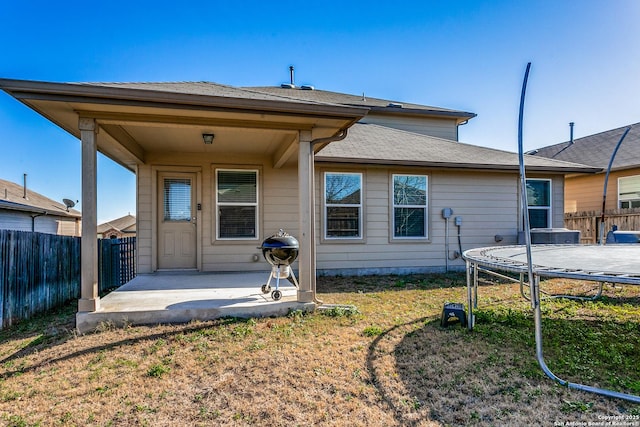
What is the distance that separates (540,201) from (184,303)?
27.1ft

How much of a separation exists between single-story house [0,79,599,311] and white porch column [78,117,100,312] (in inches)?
0.6

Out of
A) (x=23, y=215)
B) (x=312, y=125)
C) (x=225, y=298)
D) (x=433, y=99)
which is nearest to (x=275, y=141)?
(x=312, y=125)

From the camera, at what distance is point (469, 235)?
8086 millimetres

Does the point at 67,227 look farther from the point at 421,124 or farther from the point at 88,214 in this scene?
the point at 421,124

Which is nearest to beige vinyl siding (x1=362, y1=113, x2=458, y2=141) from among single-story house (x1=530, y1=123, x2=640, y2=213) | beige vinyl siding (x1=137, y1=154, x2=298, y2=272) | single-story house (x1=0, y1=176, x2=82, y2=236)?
single-story house (x1=530, y1=123, x2=640, y2=213)

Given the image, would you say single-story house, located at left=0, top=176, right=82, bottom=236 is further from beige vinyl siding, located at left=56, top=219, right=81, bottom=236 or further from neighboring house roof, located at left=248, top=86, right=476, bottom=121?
neighboring house roof, located at left=248, top=86, right=476, bottom=121

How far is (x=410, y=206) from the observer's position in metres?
7.83

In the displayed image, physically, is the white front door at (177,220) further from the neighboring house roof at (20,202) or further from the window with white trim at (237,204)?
the neighboring house roof at (20,202)

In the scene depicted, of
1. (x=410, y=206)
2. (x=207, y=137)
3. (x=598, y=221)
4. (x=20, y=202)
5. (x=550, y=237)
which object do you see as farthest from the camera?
(x=20, y=202)

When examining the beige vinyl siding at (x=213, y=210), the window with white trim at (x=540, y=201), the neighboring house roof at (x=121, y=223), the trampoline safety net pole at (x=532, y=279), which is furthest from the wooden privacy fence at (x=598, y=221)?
the neighboring house roof at (x=121, y=223)

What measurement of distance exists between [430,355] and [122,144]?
512 cm

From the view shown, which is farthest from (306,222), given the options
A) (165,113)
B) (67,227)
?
(67,227)

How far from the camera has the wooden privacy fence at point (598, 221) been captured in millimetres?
9727

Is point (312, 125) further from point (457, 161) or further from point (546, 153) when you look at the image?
point (546, 153)
